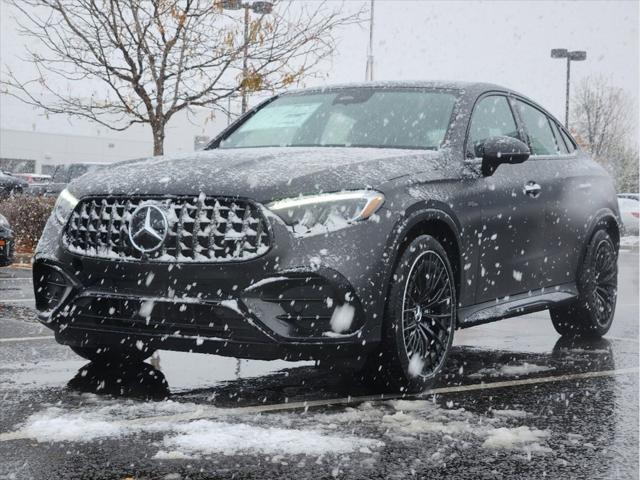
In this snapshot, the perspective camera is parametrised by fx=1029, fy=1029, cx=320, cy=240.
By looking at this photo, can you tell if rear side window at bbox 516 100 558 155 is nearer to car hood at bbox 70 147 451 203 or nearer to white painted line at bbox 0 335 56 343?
car hood at bbox 70 147 451 203

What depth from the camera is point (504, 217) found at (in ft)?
20.9

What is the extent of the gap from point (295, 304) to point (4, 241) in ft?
23.5

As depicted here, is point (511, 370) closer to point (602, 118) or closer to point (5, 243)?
point (5, 243)

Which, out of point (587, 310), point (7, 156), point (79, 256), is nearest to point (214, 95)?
point (587, 310)

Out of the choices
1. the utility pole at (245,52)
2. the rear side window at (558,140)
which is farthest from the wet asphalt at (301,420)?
the utility pole at (245,52)

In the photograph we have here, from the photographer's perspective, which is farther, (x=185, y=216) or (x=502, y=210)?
(x=502, y=210)

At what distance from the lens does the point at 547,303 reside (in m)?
7.03

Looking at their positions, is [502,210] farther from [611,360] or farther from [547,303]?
[611,360]

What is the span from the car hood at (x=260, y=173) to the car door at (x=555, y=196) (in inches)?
57.5

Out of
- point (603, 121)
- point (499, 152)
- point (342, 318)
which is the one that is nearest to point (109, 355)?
point (342, 318)

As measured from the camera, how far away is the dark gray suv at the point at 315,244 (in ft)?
16.1

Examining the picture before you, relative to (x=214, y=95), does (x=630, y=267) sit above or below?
below

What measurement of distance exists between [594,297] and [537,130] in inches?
55.1

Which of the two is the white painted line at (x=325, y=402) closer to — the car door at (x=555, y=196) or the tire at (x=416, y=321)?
the tire at (x=416, y=321)
